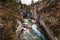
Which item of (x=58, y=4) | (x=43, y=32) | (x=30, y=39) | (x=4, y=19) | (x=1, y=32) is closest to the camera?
(x=1, y=32)

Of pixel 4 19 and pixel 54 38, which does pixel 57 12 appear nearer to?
pixel 54 38

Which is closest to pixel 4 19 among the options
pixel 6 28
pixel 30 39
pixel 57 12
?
pixel 6 28

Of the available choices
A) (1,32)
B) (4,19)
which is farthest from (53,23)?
(1,32)

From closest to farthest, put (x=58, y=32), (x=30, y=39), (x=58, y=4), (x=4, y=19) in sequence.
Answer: (x=4, y=19) < (x=58, y=32) < (x=30, y=39) < (x=58, y=4)

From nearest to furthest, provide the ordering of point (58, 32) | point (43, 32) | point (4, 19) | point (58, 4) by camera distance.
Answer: point (4, 19) < point (58, 32) < point (58, 4) < point (43, 32)

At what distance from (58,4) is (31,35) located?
4906 mm

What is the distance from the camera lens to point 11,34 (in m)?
12.4

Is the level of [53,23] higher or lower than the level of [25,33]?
higher

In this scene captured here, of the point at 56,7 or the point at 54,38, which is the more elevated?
the point at 56,7

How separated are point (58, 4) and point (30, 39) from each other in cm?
540

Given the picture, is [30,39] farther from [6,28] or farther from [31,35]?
[6,28]

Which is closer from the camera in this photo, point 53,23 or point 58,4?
point 53,23

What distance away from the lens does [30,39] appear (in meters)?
18.3

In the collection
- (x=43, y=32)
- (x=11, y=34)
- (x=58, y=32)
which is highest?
(x=11, y=34)
